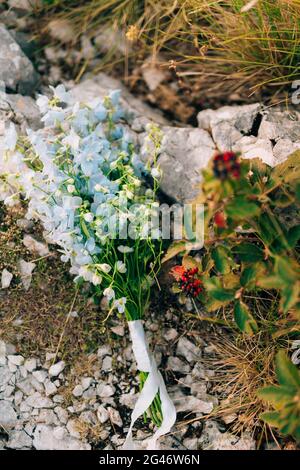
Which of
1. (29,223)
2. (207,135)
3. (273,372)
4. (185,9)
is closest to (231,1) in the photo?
(185,9)

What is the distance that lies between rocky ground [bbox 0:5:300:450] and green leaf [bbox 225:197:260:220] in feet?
2.02

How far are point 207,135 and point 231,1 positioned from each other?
45cm

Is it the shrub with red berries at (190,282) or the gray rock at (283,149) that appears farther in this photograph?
the gray rock at (283,149)

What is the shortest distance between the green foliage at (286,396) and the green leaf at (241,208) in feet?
1.28

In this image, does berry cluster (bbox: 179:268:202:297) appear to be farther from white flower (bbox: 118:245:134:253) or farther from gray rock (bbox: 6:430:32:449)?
gray rock (bbox: 6:430:32:449)

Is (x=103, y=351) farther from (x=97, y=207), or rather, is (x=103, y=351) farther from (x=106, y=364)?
(x=97, y=207)

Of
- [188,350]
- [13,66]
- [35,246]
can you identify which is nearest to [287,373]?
[188,350]

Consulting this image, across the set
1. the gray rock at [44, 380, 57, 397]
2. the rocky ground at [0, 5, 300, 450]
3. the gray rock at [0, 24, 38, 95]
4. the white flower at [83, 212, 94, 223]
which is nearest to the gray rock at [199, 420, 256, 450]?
the rocky ground at [0, 5, 300, 450]

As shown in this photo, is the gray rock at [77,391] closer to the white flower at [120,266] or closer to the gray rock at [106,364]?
the gray rock at [106,364]

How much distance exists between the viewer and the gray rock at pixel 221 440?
179cm

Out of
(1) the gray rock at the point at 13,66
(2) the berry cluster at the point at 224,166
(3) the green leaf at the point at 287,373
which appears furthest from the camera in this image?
(1) the gray rock at the point at 13,66

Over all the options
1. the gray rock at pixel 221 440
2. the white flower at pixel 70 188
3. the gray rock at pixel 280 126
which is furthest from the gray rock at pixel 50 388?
the gray rock at pixel 280 126
